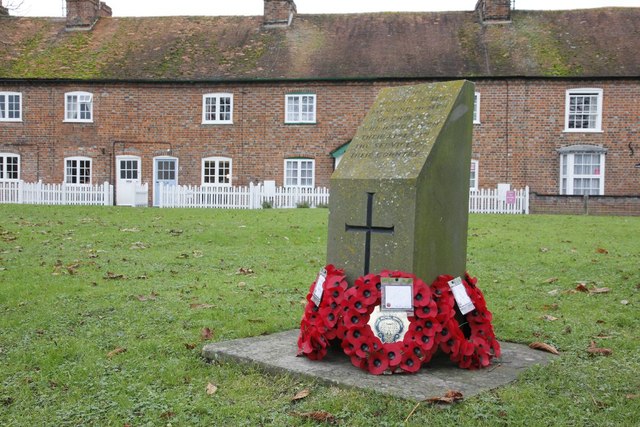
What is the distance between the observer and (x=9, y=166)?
30094 mm

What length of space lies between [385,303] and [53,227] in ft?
38.1

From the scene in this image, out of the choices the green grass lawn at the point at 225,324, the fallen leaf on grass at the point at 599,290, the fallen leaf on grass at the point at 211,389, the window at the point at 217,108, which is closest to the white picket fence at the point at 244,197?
the window at the point at 217,108

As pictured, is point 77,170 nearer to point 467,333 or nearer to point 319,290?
point 319,290

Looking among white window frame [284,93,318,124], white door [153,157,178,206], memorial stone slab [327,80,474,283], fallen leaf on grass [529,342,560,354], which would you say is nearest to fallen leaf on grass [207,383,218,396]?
memorial stone slab [327,80,474,283]

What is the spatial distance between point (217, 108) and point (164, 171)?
357 centimetres

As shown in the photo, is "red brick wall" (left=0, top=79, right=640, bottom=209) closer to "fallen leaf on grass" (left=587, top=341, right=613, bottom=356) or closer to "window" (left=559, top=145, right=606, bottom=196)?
"window" (left=559, top=145, right=606, bottom=196)

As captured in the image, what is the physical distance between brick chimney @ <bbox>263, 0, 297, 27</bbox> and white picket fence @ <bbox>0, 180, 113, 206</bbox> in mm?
10691

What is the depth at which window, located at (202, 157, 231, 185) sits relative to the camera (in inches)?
1147

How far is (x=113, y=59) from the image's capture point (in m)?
30.1

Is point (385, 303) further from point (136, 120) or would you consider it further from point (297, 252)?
point (136, 120)

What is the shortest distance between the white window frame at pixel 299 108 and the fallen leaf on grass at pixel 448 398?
80.6ft

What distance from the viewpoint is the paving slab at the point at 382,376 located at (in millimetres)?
4676

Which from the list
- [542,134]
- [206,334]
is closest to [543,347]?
[206,334]

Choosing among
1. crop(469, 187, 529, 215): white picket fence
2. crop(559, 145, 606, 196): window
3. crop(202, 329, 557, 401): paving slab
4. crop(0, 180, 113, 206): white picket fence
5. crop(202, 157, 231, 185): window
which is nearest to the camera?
crop(202, 329, 557, 401): paving slab
